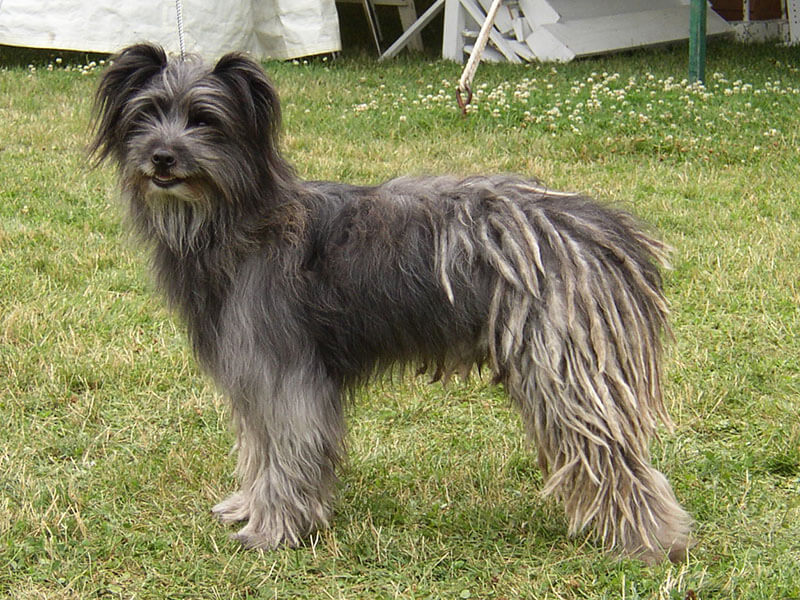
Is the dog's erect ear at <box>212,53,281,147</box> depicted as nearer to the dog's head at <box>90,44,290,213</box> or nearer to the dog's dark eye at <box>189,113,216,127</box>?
the dog's head at <box>90,44,290,213</box>

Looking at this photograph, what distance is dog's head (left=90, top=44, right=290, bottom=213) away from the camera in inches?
132

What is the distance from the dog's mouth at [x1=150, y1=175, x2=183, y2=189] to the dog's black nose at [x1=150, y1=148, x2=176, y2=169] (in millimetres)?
45

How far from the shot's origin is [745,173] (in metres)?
8.09

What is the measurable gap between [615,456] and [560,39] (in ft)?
31.5

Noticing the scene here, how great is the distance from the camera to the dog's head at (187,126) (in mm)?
3344

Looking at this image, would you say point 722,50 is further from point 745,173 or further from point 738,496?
point 738,496

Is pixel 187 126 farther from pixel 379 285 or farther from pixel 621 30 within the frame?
pixel 621 30

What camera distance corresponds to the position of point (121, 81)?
3484 millimetres

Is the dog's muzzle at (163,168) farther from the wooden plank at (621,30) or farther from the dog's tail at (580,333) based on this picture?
the wooden plank at (621,30)

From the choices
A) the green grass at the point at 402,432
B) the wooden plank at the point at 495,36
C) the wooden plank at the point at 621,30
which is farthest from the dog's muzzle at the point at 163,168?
the wooden plank at the point at 621,30

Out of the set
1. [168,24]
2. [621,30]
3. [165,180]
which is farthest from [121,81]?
[621,30]

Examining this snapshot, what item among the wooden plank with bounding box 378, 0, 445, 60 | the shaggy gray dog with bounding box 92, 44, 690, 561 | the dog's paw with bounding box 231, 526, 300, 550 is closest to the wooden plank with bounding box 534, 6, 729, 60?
the wooden plank with bounding box 378, 0, 445, 60

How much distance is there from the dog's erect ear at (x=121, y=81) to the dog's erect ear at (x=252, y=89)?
8.9 inches

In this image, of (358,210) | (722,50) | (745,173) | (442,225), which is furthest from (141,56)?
(722,50)
